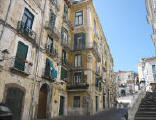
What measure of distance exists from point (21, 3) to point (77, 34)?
10.6 metres

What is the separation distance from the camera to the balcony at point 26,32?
11352mm

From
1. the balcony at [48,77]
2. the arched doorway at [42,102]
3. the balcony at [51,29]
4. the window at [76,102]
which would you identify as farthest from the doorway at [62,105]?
the balcony at [51,29]

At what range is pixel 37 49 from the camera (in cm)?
1331

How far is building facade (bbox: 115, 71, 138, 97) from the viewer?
65.8m

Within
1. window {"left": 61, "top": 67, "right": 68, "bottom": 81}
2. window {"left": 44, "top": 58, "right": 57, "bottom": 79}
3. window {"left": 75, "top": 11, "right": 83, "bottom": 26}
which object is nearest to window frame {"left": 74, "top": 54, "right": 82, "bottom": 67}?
window {"left": 61, "top": 67, "right": 68, "bottom": 81}

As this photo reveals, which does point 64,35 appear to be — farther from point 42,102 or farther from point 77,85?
point 42,102

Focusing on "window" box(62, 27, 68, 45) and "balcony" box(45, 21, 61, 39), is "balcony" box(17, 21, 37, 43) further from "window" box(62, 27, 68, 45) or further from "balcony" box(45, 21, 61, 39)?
"window" box(62, 27, 68, 45)

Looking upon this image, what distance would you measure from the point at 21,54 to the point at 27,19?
3.68 m

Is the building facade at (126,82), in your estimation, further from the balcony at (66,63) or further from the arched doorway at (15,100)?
the arched doorway at (15,100)

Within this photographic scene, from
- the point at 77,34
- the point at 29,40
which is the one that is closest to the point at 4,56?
the point at 29,40

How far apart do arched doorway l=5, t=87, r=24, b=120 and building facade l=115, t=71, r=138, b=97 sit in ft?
197

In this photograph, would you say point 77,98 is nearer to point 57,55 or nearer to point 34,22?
point 57,55

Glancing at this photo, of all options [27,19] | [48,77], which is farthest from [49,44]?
[48,77]

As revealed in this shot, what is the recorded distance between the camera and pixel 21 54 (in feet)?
37.0
